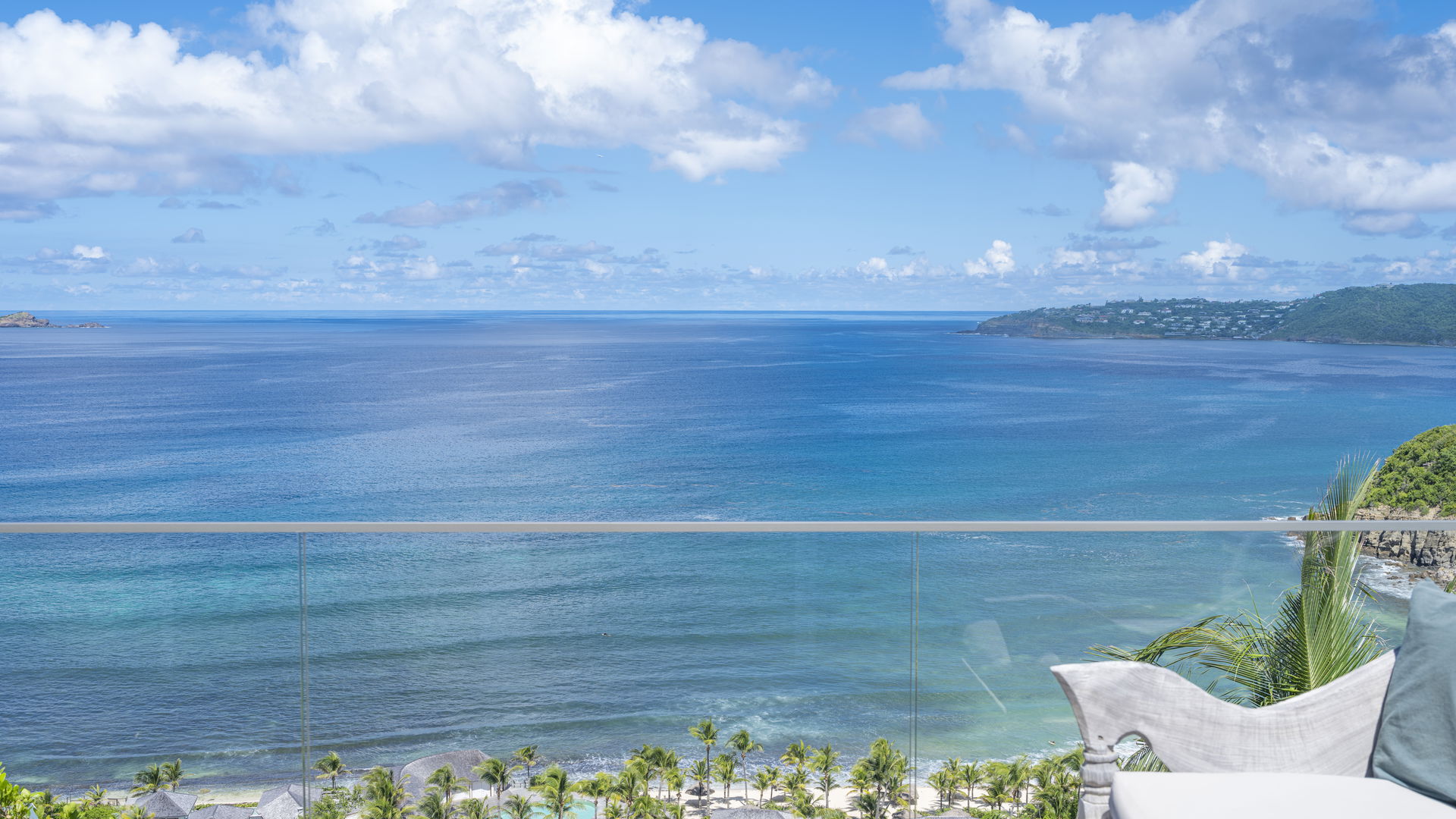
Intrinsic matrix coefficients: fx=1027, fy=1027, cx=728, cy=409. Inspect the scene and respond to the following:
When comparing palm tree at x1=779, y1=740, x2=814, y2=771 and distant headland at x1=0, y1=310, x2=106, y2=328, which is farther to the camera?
distant headland at x1=0, y1=310, x2=106, y2=328

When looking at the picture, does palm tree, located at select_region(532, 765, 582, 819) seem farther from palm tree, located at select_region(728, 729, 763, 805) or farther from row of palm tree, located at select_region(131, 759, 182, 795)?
row of palm tree, located at select_region(131, 759, 182, 795)

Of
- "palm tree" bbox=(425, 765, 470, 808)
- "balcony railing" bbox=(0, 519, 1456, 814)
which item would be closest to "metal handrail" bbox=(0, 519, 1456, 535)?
"balcony railing" bbox=(0, 519, 1456, 814)

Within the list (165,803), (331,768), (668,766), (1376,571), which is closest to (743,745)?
(668,766)

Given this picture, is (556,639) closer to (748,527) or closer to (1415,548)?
(748,527)

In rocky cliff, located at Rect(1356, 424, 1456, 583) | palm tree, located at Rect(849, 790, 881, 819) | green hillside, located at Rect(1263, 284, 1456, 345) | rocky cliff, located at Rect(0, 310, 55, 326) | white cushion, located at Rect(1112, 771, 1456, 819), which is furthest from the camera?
rocky cliff, located at Rect(0, 310, 55, 326)

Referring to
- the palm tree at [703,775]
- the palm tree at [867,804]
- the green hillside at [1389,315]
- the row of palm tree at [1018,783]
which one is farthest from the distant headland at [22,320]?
the green hillside at [1389,315]

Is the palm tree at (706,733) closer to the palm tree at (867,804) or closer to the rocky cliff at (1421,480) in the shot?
the palm tree at (867,804)

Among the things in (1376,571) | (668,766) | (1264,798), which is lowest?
(668,766)
